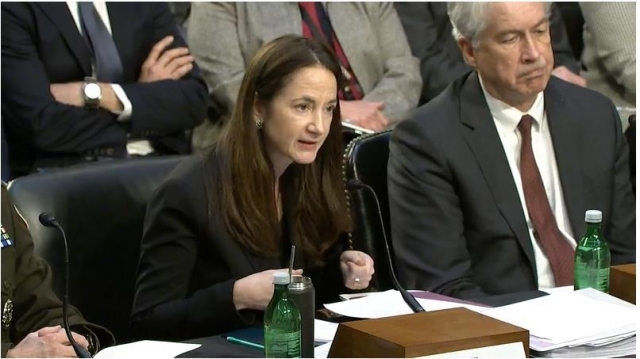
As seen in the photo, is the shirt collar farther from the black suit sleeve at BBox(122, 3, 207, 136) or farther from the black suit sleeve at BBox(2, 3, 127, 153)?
the black suit sleeve at BBox(2, 3, 127, 153)

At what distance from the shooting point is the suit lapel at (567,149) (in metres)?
2.95

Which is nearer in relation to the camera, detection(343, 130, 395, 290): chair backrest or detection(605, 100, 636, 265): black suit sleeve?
detection(343, 130, 395, 290): chair backrest

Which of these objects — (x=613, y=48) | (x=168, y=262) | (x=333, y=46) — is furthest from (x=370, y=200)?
(x=613, y=48)

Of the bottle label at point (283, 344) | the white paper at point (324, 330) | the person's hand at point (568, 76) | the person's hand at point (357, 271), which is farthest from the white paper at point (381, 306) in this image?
the person's hand at point (568, 76)

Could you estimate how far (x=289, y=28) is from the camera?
408cm

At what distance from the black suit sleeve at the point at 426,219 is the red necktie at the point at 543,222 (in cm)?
20

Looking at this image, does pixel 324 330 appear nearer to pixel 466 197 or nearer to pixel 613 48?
pixel 466 197

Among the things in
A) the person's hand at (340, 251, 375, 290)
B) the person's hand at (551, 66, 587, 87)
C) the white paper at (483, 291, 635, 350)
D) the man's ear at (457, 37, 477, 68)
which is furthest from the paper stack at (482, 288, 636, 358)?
the person's hand at (551, 66, 587, 87)

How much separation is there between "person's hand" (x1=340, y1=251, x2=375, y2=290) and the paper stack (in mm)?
400

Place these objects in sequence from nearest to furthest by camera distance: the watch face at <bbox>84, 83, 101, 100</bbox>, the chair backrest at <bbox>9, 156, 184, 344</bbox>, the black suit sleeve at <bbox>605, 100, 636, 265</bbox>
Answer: the chair backrest at <bbox>9, 156, 184, 344</bbox> < the black suit sleeve at <bbox>605, 100, 636, 265</bbox> < the watch face at <bbox>84, 83, 101, 100</bbox>

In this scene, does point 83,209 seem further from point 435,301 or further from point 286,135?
point 435,301

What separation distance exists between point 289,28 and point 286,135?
1.57 meters

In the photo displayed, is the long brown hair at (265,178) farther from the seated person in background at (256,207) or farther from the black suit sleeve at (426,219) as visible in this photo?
the black suit sleeve at (426,219)

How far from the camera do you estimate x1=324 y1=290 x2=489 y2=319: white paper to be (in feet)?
7.07
